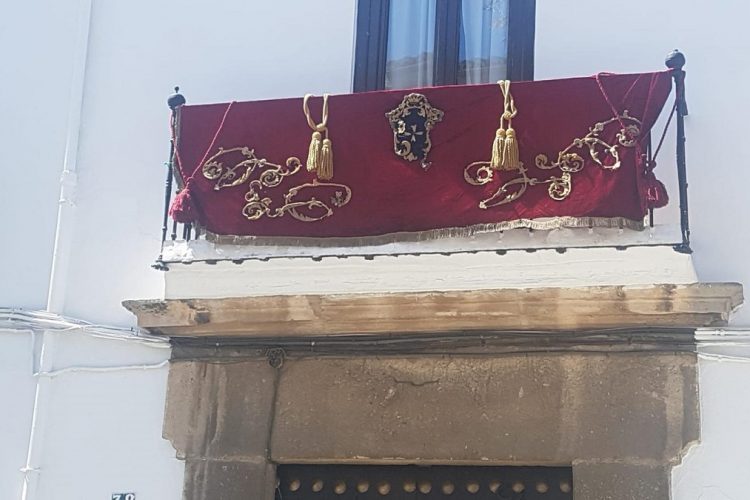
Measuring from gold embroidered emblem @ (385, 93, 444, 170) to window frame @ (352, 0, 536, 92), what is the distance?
0.46 metres

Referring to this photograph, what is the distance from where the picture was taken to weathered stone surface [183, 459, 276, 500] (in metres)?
4.58

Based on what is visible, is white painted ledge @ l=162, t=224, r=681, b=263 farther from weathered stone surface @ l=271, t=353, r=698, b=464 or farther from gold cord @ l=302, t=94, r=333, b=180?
weathered stone surface @ l=271, t=353, r=698, b=464

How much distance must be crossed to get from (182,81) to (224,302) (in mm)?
1137

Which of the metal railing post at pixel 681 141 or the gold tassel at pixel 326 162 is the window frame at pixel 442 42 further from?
the metal railing post at pixel 681 141

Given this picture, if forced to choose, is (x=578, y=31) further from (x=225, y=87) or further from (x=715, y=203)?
(x=225, y=87)

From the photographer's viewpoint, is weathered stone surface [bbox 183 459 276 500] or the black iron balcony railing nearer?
→ the black iron balcony railing

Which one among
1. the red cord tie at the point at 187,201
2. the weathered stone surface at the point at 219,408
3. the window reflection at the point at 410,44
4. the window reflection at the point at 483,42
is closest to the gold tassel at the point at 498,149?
the window reflection at the point at 483,42

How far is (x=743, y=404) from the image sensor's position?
4.23 m

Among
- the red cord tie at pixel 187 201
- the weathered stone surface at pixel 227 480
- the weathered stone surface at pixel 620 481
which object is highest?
the red cord tie at pixel 187 201

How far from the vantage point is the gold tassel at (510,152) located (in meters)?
4.31

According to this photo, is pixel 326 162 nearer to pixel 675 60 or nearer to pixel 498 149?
pixel 498 149

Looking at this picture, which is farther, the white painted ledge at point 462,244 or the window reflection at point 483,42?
the window reflection at point 483,42

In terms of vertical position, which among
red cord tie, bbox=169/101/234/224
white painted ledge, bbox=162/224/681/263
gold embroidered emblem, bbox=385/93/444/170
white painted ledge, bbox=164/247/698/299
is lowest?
white painted ledge, bbox=164/247/698/299

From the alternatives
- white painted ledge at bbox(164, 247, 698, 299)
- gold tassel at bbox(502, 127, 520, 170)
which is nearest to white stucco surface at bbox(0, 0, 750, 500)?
white painted ledge at bbox(164, 247, 698, 299)
